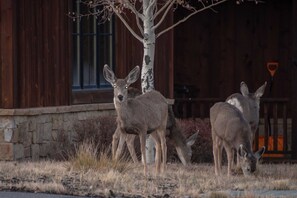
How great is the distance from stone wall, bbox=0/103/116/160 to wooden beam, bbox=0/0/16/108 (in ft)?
0.94

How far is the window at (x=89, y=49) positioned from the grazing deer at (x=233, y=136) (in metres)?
4.51

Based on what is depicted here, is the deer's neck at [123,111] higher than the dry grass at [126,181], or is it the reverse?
the deer's neck at [123,111]

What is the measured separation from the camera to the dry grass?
43.9ft

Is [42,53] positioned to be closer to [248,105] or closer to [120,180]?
[248,105]

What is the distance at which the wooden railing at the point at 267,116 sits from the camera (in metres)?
21.0

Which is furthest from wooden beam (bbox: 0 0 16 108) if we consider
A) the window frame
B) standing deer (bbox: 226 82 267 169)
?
standing deer (bbox: 226 82 267 169)

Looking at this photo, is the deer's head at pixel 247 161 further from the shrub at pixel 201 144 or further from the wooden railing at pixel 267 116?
the wooden railing at pixel 267 116

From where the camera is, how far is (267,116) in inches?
836

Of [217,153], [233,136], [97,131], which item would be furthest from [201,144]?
[233,136]

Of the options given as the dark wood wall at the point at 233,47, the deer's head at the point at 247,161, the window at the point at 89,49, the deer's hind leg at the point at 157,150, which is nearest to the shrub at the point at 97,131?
the window at the point at 89,49

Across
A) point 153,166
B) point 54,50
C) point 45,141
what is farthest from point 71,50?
point 153,166

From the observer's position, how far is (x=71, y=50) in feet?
64.6

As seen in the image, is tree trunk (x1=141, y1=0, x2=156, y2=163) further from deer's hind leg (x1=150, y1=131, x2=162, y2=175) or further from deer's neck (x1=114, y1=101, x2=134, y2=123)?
deer's neck (x1=114, y1=101, x2=134, y2=123)

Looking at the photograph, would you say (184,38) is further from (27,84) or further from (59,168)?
(59,168)
